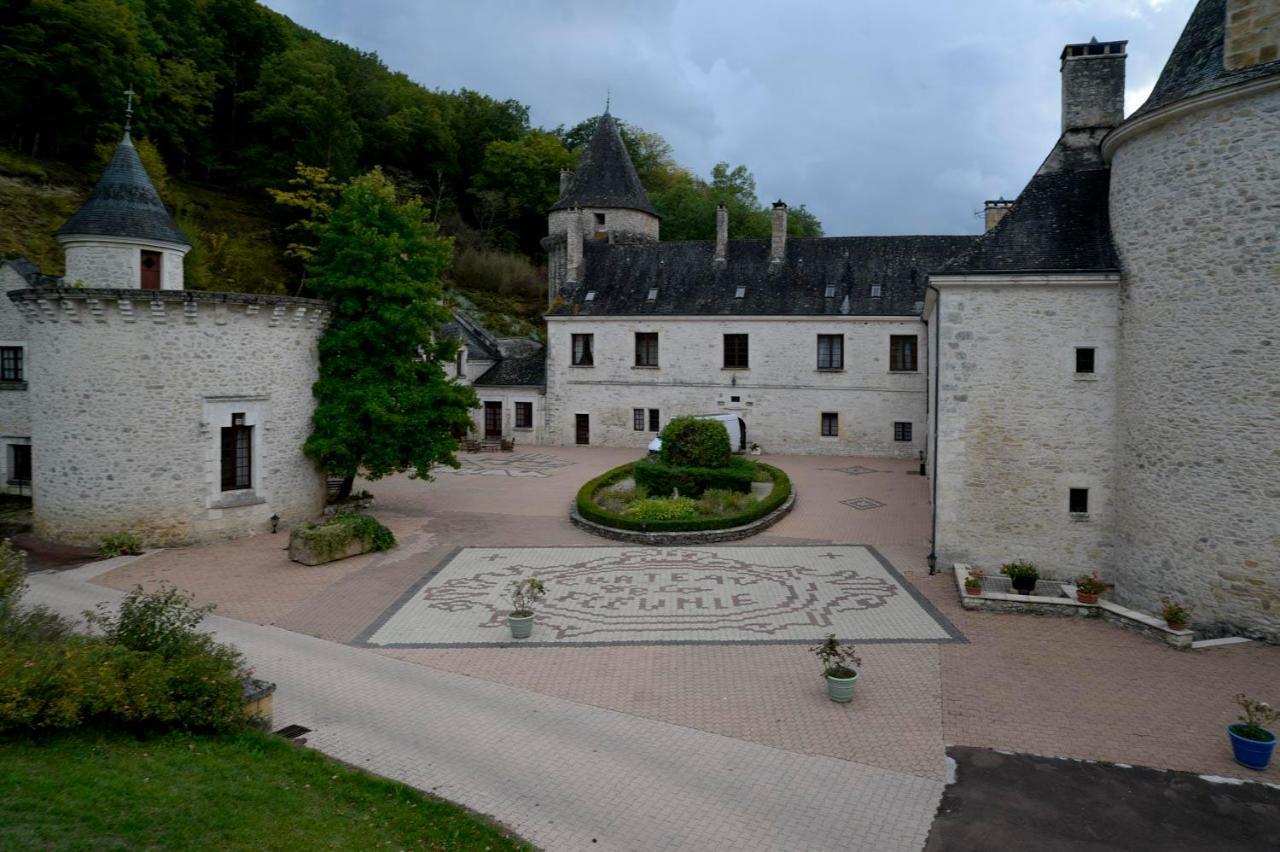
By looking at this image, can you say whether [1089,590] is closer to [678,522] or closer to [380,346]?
[678,522]

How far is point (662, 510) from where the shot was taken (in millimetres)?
19406

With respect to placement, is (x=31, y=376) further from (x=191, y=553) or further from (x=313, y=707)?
(x=313, y=707)

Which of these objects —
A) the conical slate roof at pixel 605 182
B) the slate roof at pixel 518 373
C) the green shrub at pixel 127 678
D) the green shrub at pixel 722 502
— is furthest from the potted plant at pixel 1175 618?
the conical slate roof at pixel 605 182

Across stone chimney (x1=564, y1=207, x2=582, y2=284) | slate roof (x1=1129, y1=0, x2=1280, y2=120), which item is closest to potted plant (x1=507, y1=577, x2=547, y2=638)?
slate roof (x1=1129, y1=0, x2=1280, y2=120)

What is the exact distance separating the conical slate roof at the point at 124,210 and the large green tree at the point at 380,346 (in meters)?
3.62

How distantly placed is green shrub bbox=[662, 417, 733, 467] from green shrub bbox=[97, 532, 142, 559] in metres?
13.4

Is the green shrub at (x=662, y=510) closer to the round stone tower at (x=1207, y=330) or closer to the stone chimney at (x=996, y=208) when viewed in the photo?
the round stone tower at (x=1207, y=330)

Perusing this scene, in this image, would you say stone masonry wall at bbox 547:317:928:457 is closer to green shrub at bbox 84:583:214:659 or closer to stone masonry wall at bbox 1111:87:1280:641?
stone masonry wall at bbox 1111:87:1280:641

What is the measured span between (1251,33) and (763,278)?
2143 cm

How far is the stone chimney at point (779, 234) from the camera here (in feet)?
106

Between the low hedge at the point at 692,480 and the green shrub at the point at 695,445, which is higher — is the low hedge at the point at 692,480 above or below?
below

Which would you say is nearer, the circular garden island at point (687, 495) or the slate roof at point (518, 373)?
the circular garden island at point (687, 495)

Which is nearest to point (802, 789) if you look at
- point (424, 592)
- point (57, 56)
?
point (424, 592)

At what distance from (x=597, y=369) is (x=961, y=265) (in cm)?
2030
